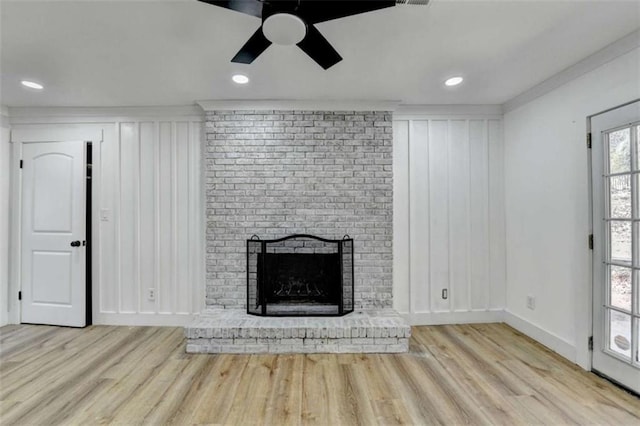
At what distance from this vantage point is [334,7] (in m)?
1.49

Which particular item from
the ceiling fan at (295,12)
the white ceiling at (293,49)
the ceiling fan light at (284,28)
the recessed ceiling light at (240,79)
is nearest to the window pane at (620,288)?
the white ceiling at (293,49)

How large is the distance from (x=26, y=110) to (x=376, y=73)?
3.94 m

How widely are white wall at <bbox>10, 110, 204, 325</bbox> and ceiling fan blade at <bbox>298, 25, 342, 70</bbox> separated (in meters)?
2.11

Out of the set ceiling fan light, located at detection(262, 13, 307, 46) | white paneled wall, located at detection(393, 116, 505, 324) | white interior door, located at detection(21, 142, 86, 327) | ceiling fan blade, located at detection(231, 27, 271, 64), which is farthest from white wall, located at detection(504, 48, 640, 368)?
white interior door, located at detection(21, 142, 86, 327)

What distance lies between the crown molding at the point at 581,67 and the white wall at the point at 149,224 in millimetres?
3503

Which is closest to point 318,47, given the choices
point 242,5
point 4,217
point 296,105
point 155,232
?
point 242,5

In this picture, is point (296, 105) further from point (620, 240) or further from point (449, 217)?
point (620, 240)

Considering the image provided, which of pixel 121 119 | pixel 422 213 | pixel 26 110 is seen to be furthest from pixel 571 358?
pixel 26 110

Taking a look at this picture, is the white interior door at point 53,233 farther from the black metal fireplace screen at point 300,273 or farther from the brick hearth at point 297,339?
the black metal fireplace screen at point 300,273

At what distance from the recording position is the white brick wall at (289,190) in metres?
3.35

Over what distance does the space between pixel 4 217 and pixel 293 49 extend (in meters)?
3.87

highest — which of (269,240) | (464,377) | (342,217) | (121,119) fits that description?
(121,119)

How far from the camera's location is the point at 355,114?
11.1 feet

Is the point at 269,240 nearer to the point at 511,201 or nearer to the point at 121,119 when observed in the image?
the point at 121,119
